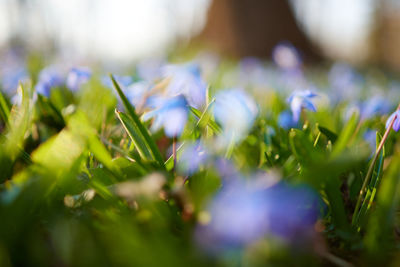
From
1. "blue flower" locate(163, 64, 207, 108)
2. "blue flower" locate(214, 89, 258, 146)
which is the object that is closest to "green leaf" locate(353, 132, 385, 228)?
"blue flower" locate(214, 89, 258, 146)

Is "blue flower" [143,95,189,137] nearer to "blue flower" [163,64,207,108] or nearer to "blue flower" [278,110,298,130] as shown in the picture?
"blue flower" [163,64,207,108]

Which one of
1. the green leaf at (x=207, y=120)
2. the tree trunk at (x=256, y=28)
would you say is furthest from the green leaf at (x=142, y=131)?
the tree trunk at (x=256, y=28)

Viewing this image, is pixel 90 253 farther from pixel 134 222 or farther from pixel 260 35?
pixel 260 35

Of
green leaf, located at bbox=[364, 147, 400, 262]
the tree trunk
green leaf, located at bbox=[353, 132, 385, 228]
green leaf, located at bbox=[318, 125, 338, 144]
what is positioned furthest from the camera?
the tree trunk

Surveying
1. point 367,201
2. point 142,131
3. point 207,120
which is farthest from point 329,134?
point 142,131

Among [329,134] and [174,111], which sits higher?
[174,111]

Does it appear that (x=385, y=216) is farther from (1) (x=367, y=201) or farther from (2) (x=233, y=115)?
(2) (x=233, y=115)

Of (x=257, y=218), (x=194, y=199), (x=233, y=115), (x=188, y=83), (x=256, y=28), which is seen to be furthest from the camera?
(x=256, y=28)

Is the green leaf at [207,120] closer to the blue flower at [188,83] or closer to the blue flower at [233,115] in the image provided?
the blue flower at [233,115]

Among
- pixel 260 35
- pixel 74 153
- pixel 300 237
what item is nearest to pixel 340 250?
pixel 300 237

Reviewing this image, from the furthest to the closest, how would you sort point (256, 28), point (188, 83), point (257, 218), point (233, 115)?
point (256, 28), point (188, 83), point (233, 115), point (257, 218)

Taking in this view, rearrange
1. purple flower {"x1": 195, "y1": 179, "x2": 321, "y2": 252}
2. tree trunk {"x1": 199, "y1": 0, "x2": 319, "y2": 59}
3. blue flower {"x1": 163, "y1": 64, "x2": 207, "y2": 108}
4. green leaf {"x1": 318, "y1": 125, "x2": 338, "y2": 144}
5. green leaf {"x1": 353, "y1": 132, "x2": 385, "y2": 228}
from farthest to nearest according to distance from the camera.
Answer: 1. tree trunk {"x1": 199, "y1": 0, "x2": 319, "y2": 59}
2. blue flower {"x1": 163, "y1": 64, "x2": 207, "y2": 108}
3. green leaf {"x1": 318, "y1": 125, "x2": 338, "y2": 144}
4. green leaf {"x1": 353, "y1": 132, "x2": 385, "y2": 228}
5. purple flower {"x1": 195, "y1": 179, "x2": 321, "y2": 252}
